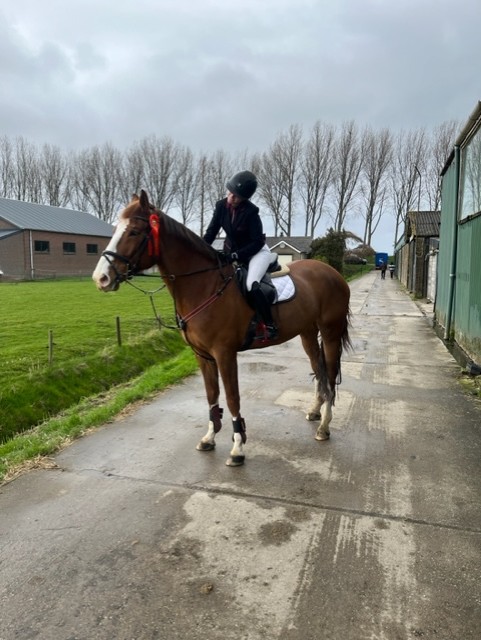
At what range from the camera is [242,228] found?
163 inches

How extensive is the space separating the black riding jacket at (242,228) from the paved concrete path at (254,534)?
6.36ft

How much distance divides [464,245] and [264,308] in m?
5.69

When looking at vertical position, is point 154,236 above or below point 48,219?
below

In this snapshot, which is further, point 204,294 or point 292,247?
point 292,247

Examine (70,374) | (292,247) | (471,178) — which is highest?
(292,247)

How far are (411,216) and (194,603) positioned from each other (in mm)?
29574

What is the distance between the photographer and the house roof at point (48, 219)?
3860 cm

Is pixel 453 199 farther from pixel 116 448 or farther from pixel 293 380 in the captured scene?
pixel 116 448

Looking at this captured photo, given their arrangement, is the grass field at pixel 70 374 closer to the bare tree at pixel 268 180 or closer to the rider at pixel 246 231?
the rider at pixel 246 231

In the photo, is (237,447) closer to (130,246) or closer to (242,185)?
(130,246)

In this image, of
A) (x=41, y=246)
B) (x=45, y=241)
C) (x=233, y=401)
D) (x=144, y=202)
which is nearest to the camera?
(x=144, y=202)

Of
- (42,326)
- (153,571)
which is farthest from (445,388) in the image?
(42,326)

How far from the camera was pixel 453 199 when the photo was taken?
9391mm

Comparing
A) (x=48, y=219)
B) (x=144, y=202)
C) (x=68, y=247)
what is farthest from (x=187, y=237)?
(x=48, y=219)
